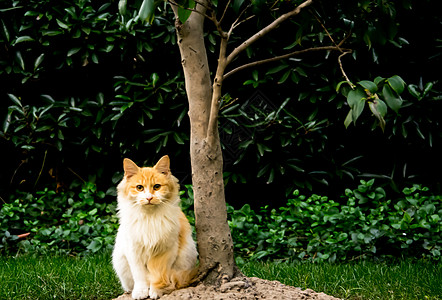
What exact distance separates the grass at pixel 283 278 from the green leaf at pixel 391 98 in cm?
185

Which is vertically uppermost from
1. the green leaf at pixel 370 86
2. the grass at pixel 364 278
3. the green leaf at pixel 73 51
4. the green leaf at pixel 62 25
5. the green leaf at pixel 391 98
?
the green leaf at pixel 62 25

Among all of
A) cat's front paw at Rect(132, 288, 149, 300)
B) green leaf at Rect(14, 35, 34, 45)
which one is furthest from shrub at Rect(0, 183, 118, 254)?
cat's front paw at Rect(132, 288, 149, 300)

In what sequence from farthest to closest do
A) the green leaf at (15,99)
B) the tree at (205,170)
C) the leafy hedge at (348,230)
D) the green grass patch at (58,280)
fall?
the green leaf at (15,99) → the leafy hedge at (348,230) → the green grass patch at (58,280) → the tree at (205,170)

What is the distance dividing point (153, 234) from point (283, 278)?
147 cm

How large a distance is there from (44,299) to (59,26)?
2.91 meters

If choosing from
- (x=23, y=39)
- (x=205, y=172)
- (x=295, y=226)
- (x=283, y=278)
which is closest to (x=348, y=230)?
(x=295, y=226)

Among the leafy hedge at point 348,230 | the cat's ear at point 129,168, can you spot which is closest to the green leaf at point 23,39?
the leafy hedge at point 348,230

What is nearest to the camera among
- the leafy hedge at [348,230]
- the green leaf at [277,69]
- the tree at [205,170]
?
the tree at [205,170]

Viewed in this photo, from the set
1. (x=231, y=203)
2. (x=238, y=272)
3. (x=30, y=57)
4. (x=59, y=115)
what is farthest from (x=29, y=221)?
(x=238, y=272)

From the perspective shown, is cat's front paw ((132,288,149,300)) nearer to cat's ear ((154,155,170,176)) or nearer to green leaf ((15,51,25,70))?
cat's ear ((154,155,170,176))

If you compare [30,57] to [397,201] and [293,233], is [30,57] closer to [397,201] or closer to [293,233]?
[293,233]

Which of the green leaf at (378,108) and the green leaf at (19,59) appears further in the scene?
the green leaf at (19,59)

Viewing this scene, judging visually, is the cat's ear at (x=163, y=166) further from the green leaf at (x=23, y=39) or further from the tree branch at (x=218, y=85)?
the green leaf at (x=23, y=39)

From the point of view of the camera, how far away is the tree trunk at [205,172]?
9.44ft
